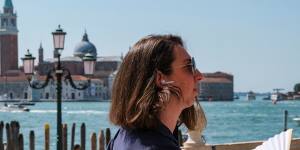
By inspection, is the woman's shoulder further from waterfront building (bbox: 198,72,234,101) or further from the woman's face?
waterfront building (bbox: 198,72,234,101)

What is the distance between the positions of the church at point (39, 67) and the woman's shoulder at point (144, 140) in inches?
4198

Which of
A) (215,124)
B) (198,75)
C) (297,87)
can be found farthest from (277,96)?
(198,75)

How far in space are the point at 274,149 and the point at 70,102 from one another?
111335 millimetres

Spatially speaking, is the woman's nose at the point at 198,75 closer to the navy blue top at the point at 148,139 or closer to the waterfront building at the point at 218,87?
the navy blue top at the point at 148,139

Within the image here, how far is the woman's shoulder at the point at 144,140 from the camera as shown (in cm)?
136

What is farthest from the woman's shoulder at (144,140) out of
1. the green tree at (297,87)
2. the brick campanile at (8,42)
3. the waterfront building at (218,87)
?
the green tree at (297,87)

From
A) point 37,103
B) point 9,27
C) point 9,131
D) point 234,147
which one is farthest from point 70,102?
point 234,147

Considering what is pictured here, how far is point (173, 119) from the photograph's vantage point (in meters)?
1.44

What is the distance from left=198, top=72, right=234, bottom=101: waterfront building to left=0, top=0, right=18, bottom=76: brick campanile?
3158cm

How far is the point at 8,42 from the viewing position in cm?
11438

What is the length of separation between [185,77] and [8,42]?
115 m

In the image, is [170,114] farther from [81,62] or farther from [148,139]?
[81,62]

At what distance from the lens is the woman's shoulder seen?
136 cm

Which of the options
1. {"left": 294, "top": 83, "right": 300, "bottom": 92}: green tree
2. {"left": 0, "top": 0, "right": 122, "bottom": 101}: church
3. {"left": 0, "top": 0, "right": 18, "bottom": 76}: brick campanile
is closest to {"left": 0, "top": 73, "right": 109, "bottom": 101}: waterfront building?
{"left": 0, "top": 0, "right": 122, "bottom": 101}: church
